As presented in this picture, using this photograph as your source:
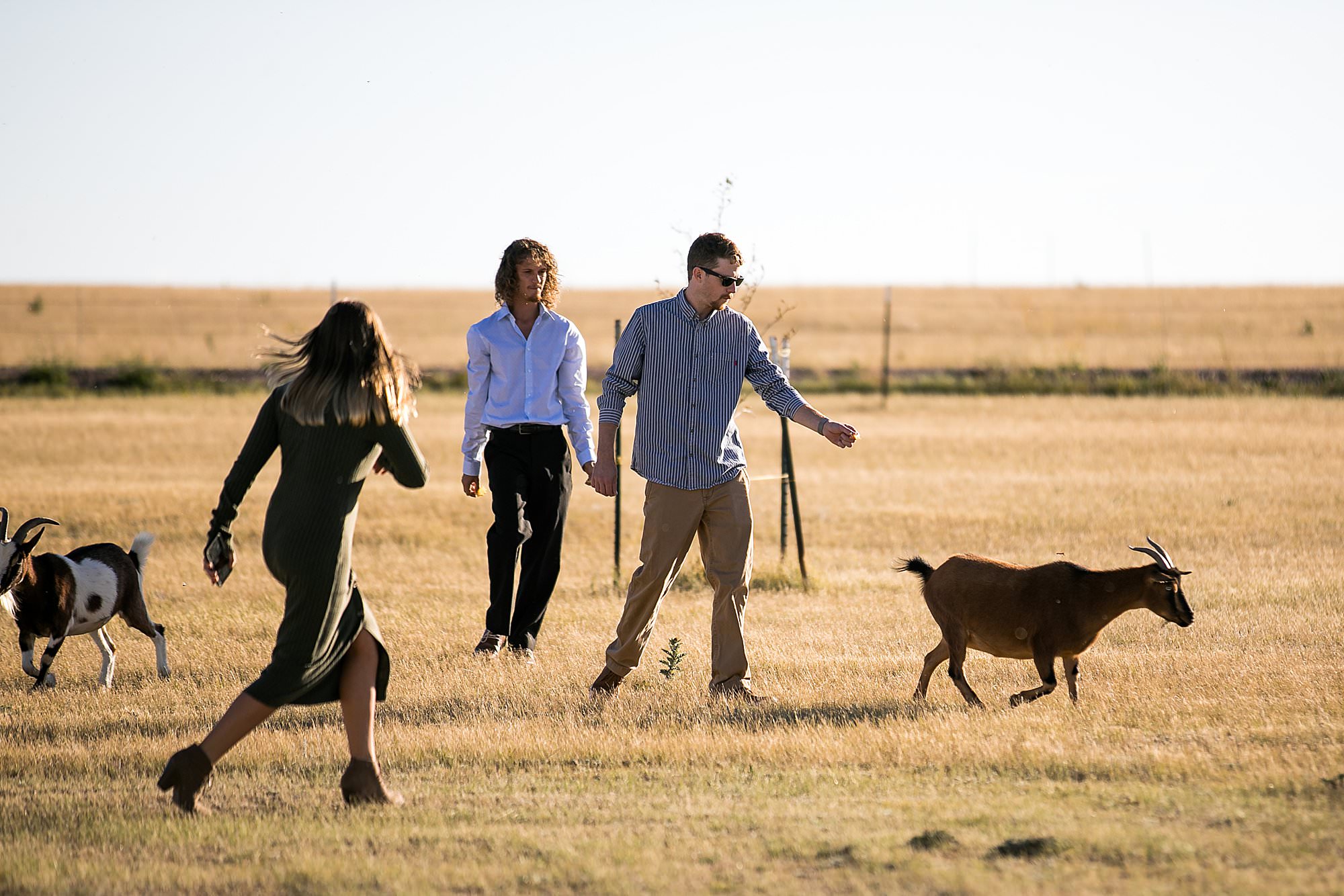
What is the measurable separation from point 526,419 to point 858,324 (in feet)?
208

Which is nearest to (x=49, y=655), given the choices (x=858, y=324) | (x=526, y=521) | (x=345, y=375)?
(x=526, y=521)

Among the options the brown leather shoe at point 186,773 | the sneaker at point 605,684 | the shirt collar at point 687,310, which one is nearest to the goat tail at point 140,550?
the sneaker at point 605,684

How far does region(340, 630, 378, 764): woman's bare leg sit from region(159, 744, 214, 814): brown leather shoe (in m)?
0.56

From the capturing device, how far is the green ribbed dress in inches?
214

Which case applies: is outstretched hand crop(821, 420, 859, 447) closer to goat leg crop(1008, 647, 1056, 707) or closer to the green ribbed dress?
goat leg crop(1008, 647, 1056, 707)

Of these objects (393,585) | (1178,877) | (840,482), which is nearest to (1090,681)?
(1178,877)

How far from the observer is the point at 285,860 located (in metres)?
4.92

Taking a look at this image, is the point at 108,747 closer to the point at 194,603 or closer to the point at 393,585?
the point at 194,603

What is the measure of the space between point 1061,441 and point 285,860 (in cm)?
2081

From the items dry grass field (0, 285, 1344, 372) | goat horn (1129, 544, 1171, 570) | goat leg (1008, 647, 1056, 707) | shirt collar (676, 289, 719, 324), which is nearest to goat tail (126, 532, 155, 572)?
shirt collar (676, 289, 719, 324)

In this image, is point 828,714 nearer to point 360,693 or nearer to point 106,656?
point 360,693

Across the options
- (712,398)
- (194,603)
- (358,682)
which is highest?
(712,398)

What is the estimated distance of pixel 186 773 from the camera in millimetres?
5430

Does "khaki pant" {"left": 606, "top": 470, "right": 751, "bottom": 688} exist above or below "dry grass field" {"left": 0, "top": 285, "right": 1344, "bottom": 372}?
below
